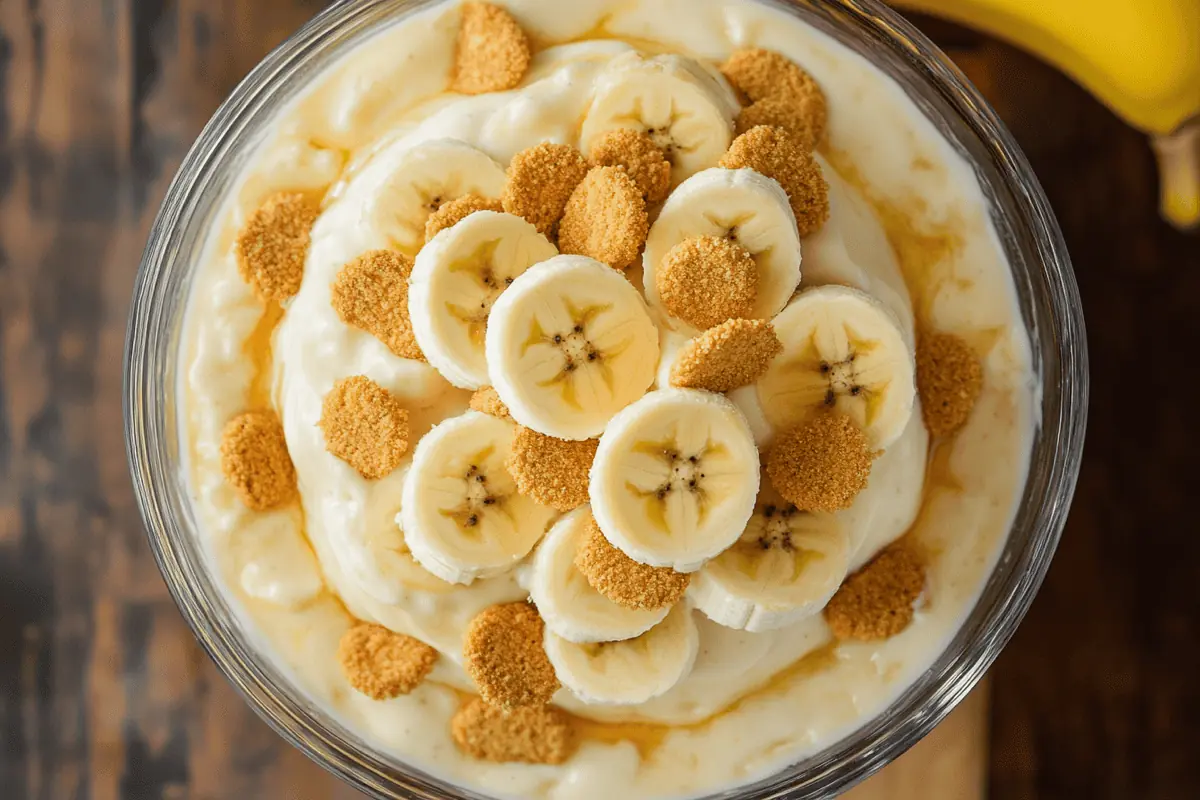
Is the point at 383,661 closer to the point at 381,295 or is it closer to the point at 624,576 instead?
the point at 624,576

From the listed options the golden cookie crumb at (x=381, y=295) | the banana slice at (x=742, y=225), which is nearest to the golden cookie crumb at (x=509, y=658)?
the golden cookie crumb at (x=381, y=295)

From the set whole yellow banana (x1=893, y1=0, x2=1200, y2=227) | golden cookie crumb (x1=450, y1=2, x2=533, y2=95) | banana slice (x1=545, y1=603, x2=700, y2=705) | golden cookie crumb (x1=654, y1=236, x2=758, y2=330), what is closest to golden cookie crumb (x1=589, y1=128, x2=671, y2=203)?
golden cookie crumb (x1=654, y1=236, x2=758, y2=330)

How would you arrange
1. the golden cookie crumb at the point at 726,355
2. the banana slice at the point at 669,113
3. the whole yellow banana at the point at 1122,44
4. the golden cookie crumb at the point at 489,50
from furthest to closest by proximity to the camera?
1. the whole yellow banana at the point at 1122,44
2. the golden cookie crumb at the point at 489,50
3. the banana slice at the point at 669,113
4. the golden cookie crumb at the point at 726,355

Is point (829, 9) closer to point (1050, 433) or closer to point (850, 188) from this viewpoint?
point (850, 188)

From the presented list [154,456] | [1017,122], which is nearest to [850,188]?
[1017,122]

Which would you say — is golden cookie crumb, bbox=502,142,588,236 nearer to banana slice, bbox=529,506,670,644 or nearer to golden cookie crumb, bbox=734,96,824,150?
golden cookie crumb, bbox=734,96,824,150

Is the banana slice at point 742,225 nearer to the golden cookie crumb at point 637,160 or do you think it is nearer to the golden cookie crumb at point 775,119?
the golden cookie crumb at point 637,160
